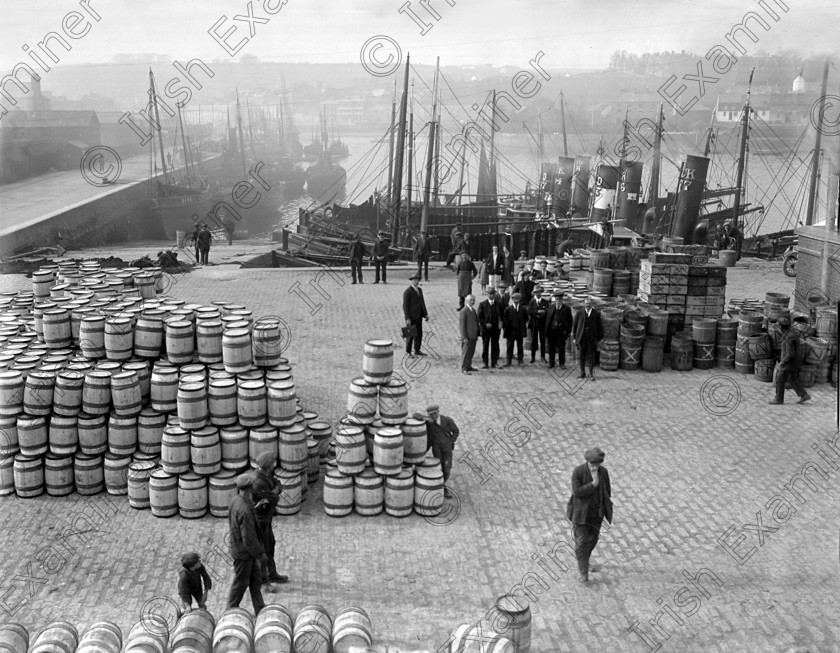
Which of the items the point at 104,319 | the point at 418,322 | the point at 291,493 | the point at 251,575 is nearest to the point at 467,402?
the point at 418,322

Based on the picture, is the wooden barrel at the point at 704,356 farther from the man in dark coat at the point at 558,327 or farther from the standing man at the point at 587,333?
the man in dark coat at the point at 558,327

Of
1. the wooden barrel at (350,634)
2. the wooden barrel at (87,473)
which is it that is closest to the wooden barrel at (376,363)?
the wooden barrel at (87,473)

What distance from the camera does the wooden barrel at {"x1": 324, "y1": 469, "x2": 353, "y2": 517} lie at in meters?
9.77

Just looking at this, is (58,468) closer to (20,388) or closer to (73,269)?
(20,388)

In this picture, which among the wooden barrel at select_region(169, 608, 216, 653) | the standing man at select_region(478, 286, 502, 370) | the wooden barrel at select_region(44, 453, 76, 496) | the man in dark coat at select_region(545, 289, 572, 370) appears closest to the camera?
the wooden barrel at select_region(169, 608, 216, 653)

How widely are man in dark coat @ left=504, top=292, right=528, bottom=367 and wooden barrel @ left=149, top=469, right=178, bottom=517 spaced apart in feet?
24.9

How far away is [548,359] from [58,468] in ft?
30.1

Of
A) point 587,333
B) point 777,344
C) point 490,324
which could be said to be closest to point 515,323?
point 490,324

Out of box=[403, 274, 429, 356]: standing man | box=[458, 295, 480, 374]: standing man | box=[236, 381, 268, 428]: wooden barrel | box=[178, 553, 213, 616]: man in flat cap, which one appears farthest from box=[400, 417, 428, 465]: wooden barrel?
box=[403, 274, 429, 356]: standing man

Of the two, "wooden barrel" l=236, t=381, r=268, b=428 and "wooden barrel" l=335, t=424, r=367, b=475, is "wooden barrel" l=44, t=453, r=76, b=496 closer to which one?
"wooden barrel" l=236, t=381, r=268, b=428

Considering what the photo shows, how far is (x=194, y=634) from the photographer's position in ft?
20.6

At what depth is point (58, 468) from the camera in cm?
1021

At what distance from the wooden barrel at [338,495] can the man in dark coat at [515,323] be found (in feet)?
21.6

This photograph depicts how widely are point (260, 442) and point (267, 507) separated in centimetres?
209
